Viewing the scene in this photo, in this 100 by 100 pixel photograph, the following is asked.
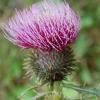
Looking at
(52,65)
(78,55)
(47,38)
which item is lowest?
(52,65)

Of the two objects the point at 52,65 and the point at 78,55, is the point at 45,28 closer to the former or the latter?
the point at 52,65

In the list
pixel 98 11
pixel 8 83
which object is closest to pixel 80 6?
pixel 98 11

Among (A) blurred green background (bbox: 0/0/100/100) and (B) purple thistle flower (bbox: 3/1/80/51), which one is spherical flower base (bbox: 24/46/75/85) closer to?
(B) purple thistle flower (bbox: 3/1/80/51)

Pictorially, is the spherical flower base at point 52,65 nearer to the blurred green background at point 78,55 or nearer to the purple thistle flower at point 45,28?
the purple thistle flower at point 45,28

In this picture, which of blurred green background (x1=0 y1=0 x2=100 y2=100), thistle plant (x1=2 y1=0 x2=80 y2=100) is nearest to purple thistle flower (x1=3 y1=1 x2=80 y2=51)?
thistle plant (x1=2 y1=0 x2=80 y2=100)

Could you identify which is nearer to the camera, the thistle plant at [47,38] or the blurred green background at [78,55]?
the thistle plant at [47,38]

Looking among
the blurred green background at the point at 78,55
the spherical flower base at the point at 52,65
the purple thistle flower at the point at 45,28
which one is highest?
the blurred green background at the point at 78,55

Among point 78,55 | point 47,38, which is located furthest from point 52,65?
point 78,55

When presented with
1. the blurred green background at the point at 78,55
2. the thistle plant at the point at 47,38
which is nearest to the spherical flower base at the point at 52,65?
the thistle plant at the point at 47,38
